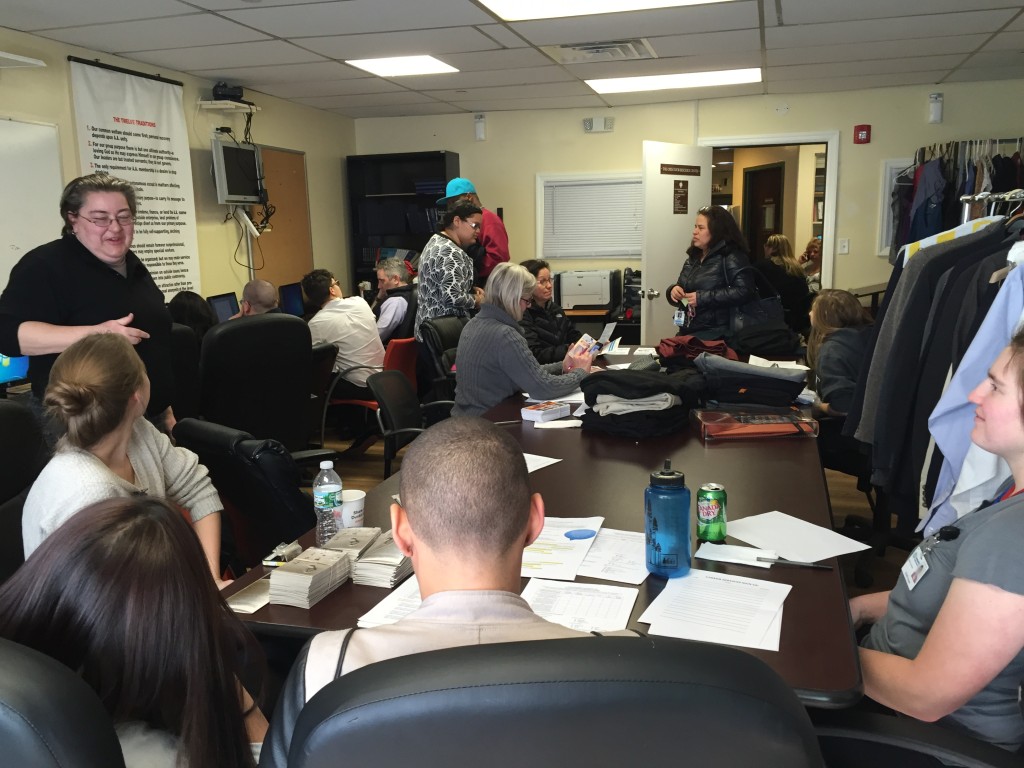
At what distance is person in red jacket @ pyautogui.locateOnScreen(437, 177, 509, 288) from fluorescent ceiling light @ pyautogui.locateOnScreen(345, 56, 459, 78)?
0.85m

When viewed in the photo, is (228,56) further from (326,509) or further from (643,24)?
(326,509)

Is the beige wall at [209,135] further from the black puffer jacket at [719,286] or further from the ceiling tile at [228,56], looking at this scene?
the black puffer jacket at [719,286]

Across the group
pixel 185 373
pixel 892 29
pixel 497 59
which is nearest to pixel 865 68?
pixel 892 29

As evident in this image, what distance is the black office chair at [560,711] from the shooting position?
0.63m

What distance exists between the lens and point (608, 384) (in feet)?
9.05

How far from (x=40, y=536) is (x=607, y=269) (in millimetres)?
6026

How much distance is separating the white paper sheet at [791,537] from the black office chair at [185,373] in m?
2.42

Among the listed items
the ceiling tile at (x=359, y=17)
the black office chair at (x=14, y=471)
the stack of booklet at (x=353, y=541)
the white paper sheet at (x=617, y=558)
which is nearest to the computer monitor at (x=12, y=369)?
the ceiling tile at (x=359, y=17)

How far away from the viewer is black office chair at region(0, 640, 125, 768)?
0.70m

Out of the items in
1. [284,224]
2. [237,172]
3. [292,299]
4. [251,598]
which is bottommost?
[251,598]

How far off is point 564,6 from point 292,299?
132 inches

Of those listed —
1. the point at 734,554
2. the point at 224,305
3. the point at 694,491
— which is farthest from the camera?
the point at 224,305

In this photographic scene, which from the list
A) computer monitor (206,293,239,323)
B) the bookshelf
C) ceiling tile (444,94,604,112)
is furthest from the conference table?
the bookshelf

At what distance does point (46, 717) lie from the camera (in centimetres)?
71
